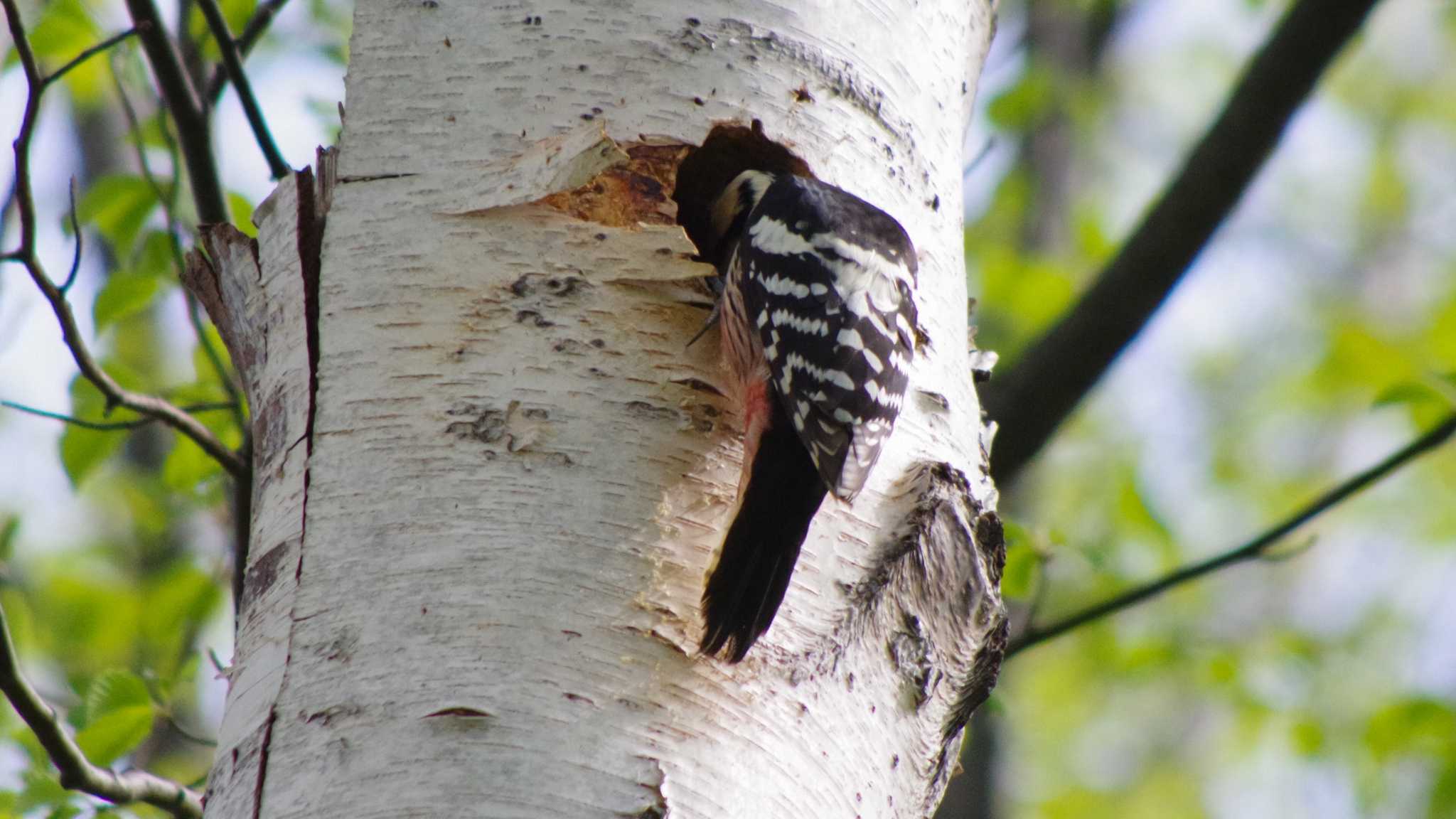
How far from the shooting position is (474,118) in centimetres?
222

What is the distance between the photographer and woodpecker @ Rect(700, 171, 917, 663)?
1.86 metres

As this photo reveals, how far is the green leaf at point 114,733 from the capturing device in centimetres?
268

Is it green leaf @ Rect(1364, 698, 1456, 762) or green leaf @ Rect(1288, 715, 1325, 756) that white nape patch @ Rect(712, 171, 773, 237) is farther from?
green leaf @ Rect(1288, 715, 1325, 756)

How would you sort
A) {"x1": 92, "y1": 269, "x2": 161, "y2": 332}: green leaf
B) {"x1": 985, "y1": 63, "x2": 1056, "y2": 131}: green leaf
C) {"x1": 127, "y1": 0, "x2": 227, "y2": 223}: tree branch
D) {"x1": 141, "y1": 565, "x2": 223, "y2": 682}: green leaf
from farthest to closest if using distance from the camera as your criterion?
{"x1": 985, "y1": 63, "x2": 1056, "y2": 131}: green leaf < {"x1": 141, "y1": 565, "x2": 223, "y2": 682}: green leaf < {"x1": 92, "y1": 269, "x2": 161, "y2": 332}: green leaf < {"x1": 127, "y1": 0, "x2": 227, "y2": 223}: tree branch

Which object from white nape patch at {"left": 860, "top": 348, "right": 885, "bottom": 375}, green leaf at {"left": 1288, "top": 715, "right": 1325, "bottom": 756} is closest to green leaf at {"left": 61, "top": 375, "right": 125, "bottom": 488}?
white nape patch at {"left": 860, "top": 348, "right": 885, "bottom": 375}

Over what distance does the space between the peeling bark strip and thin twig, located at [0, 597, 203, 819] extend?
48cm

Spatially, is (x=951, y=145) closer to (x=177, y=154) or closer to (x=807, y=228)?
(x=807, y=228)

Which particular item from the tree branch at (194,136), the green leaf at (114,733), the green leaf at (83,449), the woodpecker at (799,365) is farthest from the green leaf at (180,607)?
the woodpecker at (799,365)

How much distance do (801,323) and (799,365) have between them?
0.13 metres

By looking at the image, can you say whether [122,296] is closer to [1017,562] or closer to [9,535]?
[9,535]

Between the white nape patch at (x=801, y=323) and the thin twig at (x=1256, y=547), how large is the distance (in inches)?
50.2

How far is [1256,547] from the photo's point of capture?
3.47 metres

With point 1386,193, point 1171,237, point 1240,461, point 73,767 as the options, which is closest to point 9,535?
point 73,767

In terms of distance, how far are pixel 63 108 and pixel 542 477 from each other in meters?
7.72
